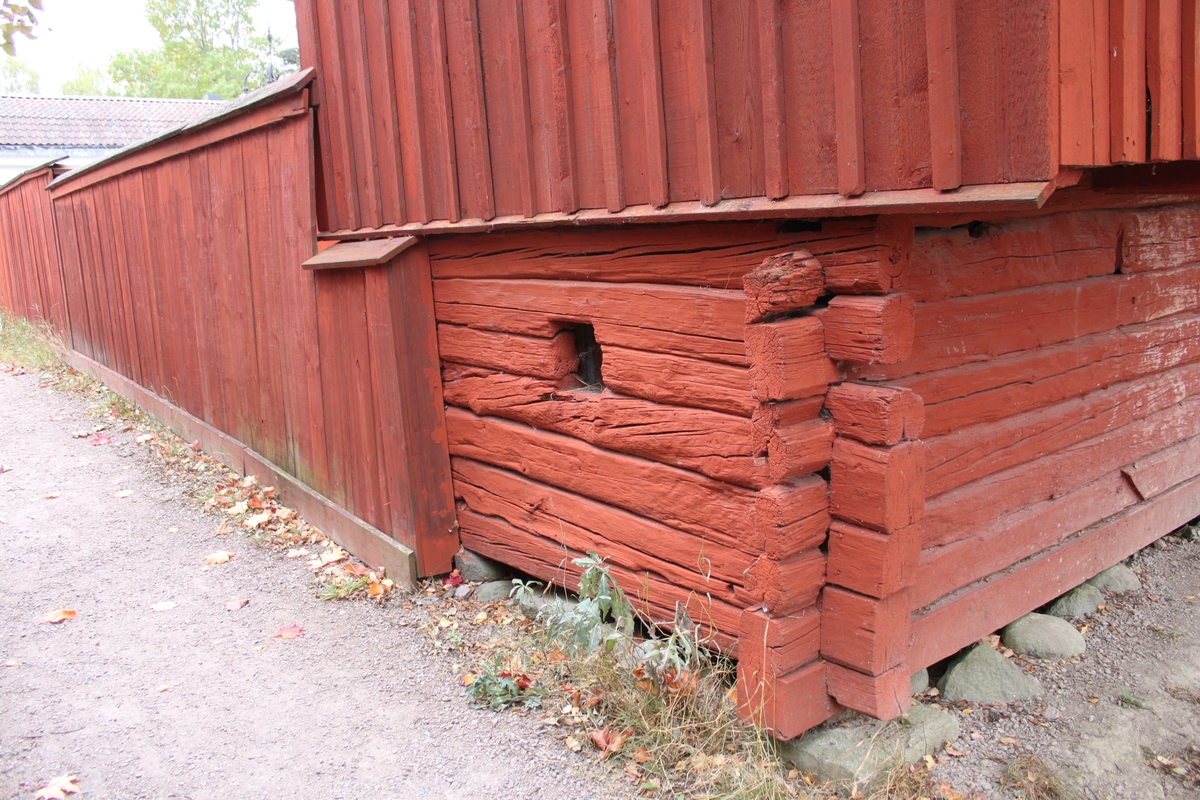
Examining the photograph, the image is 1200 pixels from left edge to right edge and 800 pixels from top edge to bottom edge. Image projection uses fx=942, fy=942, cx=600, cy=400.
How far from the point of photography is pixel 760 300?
303 cm

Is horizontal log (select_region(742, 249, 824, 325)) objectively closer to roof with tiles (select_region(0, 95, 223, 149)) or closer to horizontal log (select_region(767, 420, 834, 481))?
horizontal log (select_region(767, 420, 834, 481))

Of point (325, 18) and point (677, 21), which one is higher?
point (325, 18)

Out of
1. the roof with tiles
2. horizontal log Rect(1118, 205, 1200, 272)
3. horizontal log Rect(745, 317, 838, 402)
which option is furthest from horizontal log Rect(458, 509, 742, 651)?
the roof with tiles

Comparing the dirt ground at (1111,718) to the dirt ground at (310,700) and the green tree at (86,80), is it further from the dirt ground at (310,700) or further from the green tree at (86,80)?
the green tree at (86,80)

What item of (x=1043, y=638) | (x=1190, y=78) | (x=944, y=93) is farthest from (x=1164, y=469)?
(x=944, y=93)

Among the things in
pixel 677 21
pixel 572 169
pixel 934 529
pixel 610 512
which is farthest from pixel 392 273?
pixel 934 529

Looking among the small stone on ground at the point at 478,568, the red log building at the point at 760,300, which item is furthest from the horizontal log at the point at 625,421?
the small stone on ground at the point at 478,568

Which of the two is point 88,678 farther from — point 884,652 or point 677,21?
point 677,21

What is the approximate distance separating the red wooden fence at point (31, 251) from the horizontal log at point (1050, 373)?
11.1 meters

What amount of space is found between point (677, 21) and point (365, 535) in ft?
10.9

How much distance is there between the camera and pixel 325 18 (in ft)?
16.9

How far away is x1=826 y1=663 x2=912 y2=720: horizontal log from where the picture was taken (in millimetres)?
3199

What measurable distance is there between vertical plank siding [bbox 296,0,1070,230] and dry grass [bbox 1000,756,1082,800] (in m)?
2.06

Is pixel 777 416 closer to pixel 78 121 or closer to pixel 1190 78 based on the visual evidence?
pixel 1190 78
